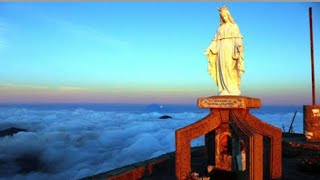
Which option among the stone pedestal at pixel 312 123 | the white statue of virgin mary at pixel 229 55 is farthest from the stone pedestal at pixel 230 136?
the stone pedestal at pixel 312 123

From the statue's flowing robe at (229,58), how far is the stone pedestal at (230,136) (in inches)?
21.6

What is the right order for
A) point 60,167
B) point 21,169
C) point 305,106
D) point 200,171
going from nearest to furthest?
point 200,171
point 305,106
point 21,169
point 60,167

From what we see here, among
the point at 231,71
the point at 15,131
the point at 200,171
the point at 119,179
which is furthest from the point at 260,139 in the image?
the point at 15,131

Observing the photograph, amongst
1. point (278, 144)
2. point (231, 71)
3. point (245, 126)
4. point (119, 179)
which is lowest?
point (119, 179)

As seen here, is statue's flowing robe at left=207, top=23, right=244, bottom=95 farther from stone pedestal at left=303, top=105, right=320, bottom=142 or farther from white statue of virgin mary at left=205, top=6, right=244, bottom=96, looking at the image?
stone pedestal at left=303, top=105, right=320, bottom=142

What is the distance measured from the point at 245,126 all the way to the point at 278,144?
1.40 meters

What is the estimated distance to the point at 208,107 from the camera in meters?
9.12

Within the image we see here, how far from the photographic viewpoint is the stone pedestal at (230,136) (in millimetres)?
8445

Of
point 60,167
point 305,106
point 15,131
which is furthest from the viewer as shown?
point 15,131

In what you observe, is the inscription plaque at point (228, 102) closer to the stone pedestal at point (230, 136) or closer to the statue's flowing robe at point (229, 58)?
the stone pedestal at point (230, 136)

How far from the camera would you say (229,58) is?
9219 mm

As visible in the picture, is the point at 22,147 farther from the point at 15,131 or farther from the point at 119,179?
the point at 119,179

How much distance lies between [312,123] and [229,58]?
8.46 metres

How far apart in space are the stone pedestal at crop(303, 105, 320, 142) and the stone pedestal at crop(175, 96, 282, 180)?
6.78 meters
